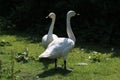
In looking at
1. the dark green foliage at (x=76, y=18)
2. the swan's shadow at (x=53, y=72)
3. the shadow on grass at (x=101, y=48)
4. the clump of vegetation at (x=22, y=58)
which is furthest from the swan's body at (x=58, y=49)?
the dark green foliage at (x=76, y=18)

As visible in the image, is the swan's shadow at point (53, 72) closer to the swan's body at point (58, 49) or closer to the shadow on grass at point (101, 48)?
the swan's body at point (58, 49)

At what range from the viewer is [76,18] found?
1427 cm

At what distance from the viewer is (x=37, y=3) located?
599 inches

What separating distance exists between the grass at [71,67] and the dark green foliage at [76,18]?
1.33m

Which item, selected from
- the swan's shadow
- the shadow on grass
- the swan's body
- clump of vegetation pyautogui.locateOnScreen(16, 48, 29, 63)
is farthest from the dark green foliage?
the swan's shadow

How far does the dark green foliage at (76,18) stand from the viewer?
12.9m

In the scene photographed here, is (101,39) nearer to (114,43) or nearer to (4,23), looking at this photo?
(114,43)

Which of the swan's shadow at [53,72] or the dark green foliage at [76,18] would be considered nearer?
the swan's shadow at [53,72]

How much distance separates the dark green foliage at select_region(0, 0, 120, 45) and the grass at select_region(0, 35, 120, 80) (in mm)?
1325

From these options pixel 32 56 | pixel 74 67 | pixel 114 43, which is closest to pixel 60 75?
pixel 74 67

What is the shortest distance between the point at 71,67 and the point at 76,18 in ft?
16.4

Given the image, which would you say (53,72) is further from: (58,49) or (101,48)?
(101,48)

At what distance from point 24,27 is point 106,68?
6711 mm

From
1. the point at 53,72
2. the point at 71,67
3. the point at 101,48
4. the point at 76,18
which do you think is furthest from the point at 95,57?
the point at 76,18
